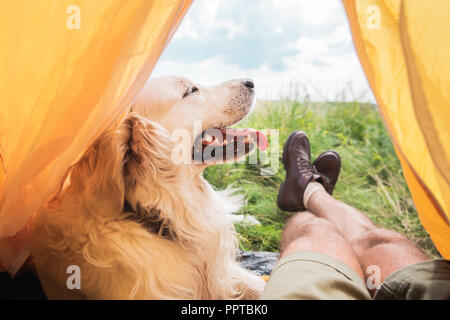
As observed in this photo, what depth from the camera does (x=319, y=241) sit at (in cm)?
105

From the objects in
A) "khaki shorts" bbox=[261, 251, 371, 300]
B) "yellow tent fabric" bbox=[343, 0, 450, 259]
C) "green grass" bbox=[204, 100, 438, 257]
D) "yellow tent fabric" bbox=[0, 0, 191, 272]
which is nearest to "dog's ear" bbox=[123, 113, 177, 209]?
"yellow tent fabric" bbox=[0, 0, 191, 272]

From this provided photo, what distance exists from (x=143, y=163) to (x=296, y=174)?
3.27ft

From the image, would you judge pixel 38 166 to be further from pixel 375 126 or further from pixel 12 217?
pixel 375 126

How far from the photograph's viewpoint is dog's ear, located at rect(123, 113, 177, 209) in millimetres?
942

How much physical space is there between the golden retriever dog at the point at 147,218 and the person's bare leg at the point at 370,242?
1.16ft

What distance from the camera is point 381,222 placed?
2.07 meters

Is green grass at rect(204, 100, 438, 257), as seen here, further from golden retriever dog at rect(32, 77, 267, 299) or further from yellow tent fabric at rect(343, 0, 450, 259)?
yellow tent fabric at rect(343, 0, 450, 259)

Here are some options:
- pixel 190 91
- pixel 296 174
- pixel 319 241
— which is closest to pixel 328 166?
pixel 296 174

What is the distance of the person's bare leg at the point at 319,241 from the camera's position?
3.28 ft

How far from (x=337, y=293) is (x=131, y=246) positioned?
488mm

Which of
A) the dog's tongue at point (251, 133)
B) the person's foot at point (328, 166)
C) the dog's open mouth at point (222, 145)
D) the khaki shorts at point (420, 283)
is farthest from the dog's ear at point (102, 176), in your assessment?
the person's foot at point (328, 166)

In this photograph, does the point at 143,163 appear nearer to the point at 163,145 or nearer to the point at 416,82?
the point at 163,145

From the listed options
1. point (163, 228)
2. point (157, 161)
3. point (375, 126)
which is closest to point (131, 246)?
point (163, 228)

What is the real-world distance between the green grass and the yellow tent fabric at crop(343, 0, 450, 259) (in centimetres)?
95
